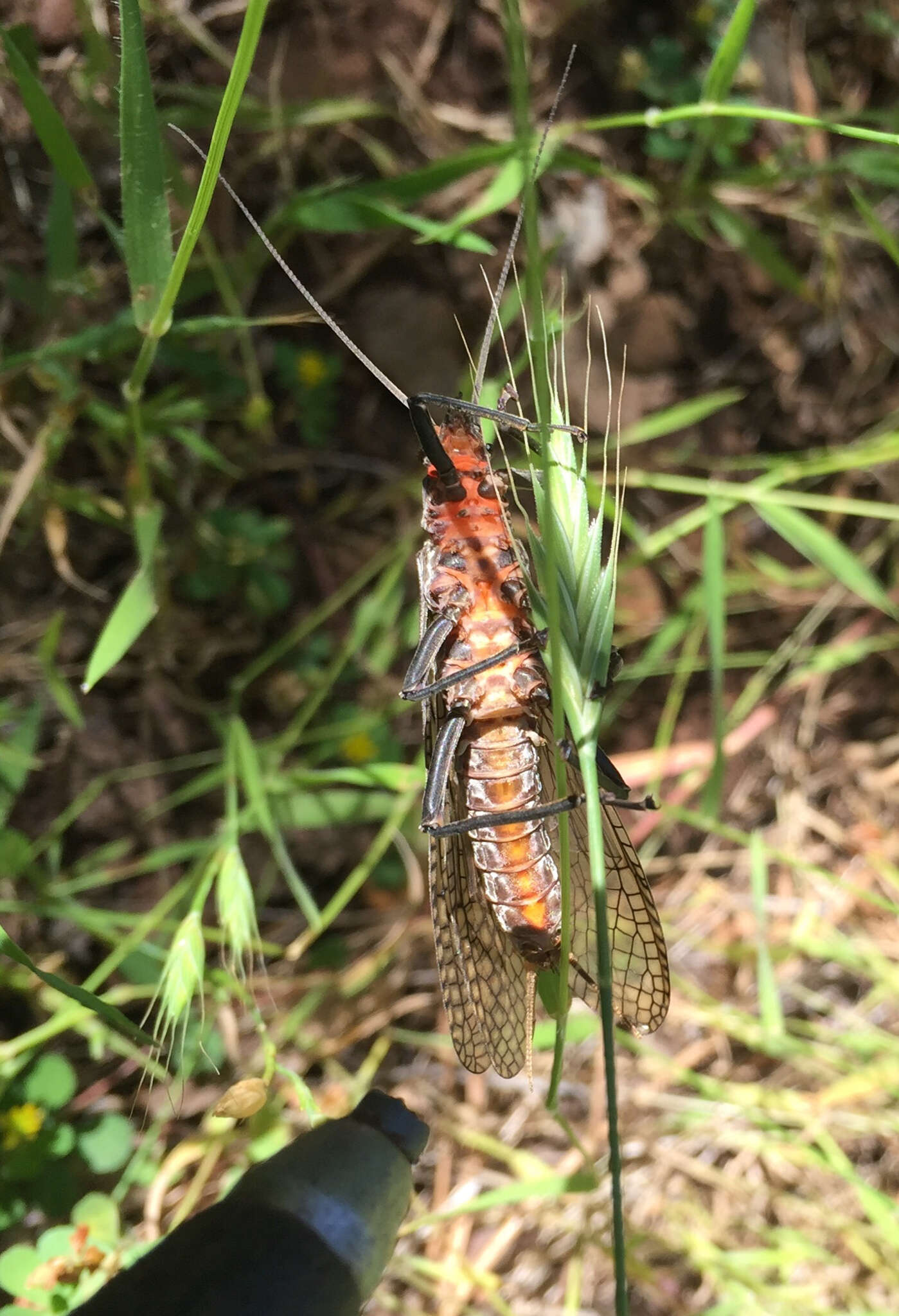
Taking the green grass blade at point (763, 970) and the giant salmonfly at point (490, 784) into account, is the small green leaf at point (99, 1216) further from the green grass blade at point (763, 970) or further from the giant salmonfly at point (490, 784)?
the green grass blade at point (763, 970)

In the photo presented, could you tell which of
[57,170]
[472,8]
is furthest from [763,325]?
[57,170]

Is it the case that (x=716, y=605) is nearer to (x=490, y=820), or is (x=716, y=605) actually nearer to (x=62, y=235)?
(x=490, y=820)

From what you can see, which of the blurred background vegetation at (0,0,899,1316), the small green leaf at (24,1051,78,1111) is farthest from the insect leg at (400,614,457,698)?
the small green leaf at (24,1051,78,1111)

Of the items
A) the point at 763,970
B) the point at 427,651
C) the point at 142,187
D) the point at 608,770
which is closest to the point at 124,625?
the point at 427,651

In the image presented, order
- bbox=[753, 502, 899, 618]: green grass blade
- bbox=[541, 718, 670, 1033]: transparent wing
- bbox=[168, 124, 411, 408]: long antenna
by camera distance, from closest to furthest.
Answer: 1. bbox=[168, 124, 411, 408]: long antenna
2. bbox=[541, 718, 670, 1033]: transparent wing
3. bbox=[753, 502, 899, 618]: green grass blade

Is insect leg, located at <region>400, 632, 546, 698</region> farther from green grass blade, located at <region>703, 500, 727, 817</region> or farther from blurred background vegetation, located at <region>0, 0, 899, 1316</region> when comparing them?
green grass blade, located at <region>703, 500, 727, 817</region>

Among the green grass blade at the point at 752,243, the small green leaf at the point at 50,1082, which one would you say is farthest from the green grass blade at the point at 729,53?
the small green leaf at the point at 50,1082

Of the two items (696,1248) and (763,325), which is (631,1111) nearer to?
(696,1248)
